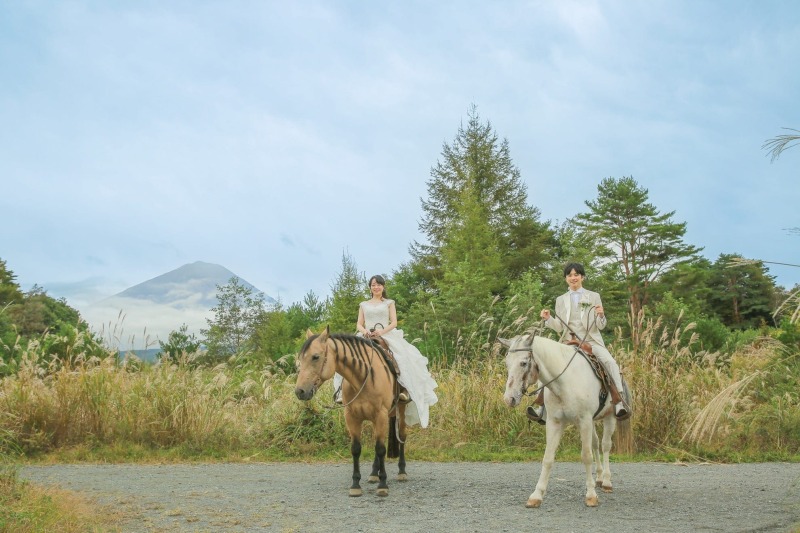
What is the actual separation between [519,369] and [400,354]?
2.29 metres

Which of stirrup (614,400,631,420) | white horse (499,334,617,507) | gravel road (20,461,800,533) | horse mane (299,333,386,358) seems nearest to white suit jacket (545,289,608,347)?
white horse (499,334,617,507)

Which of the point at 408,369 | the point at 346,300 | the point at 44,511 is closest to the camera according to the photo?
the point at 44,511

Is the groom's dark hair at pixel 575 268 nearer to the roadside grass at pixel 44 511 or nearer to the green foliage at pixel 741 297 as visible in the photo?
the roadside grass at pixel 44 511

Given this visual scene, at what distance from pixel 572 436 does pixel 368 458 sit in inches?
130

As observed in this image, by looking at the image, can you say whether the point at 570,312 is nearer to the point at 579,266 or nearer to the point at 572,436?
the point at 579,266

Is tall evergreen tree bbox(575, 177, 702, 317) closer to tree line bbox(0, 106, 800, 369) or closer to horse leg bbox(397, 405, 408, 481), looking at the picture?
tree line bbox(0, 106, 800, 369)

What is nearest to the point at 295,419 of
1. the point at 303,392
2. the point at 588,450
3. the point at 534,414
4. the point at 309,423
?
the point at 309,423

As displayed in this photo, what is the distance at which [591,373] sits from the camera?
6977 mm

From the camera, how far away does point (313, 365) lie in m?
6.96

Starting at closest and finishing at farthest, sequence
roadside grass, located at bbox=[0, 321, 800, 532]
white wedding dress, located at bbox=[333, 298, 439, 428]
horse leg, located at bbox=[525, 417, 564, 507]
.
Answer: horse leg, located at bbox=[525, 417, 564, 507], white wedding dress, located at bbox=[333, 298, 439, 428], roadside grass, located at bbox=[0, 321, 800, 532]

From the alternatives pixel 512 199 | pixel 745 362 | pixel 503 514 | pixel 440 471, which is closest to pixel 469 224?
pixel 512 199

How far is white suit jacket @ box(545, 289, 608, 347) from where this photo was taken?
24.0ft

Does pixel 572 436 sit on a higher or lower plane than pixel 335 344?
lower

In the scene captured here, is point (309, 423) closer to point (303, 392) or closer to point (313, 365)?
point (313, 365)
